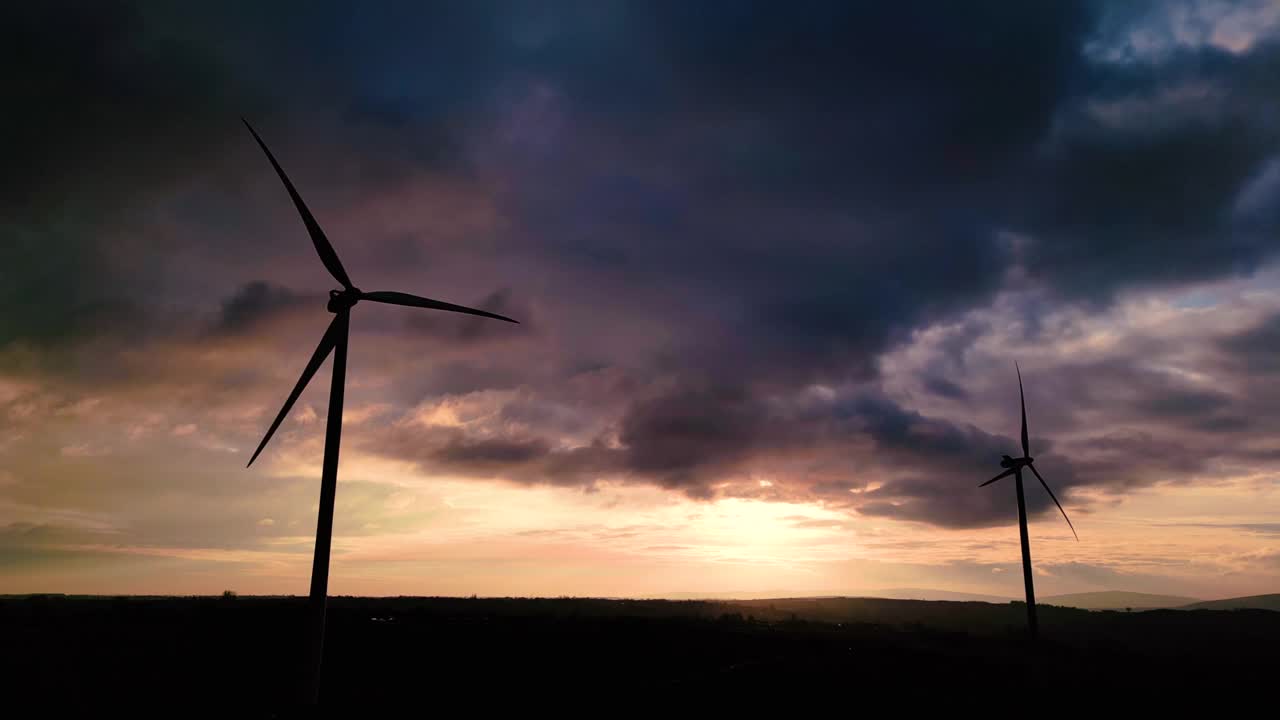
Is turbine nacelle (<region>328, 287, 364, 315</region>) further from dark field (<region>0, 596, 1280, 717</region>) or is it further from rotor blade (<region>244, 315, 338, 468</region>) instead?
dark field (<region>0, 596, 1280, 717</region>)

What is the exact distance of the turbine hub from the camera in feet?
103

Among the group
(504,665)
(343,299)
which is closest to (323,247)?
(343,299)

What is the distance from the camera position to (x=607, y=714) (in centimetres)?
3186

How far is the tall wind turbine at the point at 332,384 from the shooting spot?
82.7ft

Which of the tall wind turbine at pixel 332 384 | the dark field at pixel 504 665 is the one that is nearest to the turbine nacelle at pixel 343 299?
the tall wind turbine at pixel 332 384

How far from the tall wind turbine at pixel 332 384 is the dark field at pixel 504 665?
28.2 ft

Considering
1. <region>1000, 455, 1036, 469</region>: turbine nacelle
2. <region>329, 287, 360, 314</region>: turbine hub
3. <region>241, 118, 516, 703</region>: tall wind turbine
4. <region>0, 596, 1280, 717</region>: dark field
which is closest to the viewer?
<region>241, 118, 516, 703</region>: tall wind turbine

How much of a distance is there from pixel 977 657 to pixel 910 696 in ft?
80.1

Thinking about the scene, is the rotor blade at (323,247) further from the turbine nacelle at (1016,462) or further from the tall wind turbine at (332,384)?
the turbine nacelle at (1016,462)

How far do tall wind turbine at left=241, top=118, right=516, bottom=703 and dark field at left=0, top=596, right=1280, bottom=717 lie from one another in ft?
28.2

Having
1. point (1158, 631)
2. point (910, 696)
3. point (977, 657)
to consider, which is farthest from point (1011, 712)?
point (1158, 631)

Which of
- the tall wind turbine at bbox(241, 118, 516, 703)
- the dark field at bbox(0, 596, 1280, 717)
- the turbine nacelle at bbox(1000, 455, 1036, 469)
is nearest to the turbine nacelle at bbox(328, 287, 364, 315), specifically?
the tall wind turbine at bbox(241, 118, 516, 703)

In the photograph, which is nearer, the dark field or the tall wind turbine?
the tall wind turbine

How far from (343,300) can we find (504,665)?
2293cm
